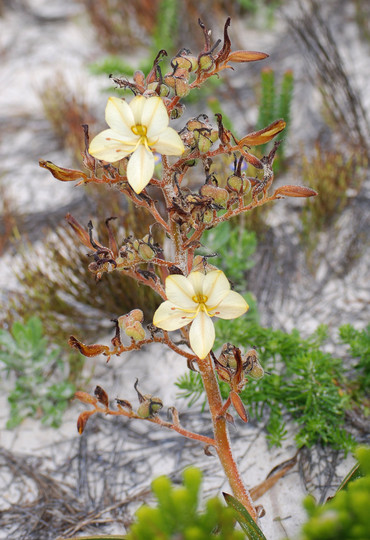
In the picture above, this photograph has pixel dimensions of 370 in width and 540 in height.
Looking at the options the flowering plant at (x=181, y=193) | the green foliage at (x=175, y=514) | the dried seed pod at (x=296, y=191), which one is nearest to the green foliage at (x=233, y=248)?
the flowering plant at (x=181, y=193)

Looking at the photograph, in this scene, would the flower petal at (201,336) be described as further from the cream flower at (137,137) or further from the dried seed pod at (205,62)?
the dried seed pod at (205,62)

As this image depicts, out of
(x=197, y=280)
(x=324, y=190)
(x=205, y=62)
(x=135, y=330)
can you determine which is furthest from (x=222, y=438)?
(x=324, y=190)

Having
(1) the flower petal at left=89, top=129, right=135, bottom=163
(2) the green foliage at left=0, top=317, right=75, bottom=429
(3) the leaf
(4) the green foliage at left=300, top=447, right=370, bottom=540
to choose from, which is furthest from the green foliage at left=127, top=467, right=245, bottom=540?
(2) the green foliage at left=0, top=317, right=75, bottom=429

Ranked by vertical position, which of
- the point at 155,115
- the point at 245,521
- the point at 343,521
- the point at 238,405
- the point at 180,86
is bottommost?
the point at 343,521

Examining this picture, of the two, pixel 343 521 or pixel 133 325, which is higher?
pixel 133 325

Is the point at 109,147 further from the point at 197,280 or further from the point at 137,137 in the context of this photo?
the point at 197,280

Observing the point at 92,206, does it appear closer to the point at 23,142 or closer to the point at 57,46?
the point at 23,142

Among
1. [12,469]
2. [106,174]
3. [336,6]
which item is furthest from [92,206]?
[336,6]
